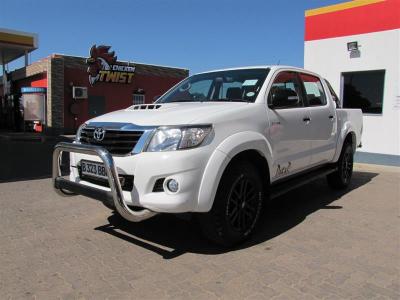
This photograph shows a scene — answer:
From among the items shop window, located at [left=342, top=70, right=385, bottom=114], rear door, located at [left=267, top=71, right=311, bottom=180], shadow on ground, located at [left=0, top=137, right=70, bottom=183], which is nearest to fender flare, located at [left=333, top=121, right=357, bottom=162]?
rear door, located at [left=267, top=71, right=311, bottom=180]

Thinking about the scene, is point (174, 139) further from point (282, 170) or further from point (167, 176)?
point (282, 170)

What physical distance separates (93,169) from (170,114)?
3.20 ft

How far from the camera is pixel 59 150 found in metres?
4.52

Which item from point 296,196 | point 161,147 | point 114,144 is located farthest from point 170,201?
point 296,196

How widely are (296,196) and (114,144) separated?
3702 mm

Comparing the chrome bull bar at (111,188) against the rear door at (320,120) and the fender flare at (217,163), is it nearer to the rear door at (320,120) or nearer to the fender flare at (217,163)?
the fender flare at (217,163)

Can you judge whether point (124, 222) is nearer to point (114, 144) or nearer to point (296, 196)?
point (114, 144)

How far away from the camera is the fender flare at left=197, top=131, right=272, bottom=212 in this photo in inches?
150

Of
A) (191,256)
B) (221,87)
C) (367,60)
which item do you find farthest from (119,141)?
(367,60)

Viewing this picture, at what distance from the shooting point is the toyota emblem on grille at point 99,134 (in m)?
4.23

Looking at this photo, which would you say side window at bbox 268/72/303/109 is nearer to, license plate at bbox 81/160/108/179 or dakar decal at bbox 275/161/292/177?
dakar decal at bbox 275/161/292/177

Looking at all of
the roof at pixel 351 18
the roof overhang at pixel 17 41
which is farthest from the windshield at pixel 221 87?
the roof overhang at pixel 17 41

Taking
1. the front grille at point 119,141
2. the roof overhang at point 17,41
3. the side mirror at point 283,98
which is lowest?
the front grille at point 119,141

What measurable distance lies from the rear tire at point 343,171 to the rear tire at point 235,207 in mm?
2827
